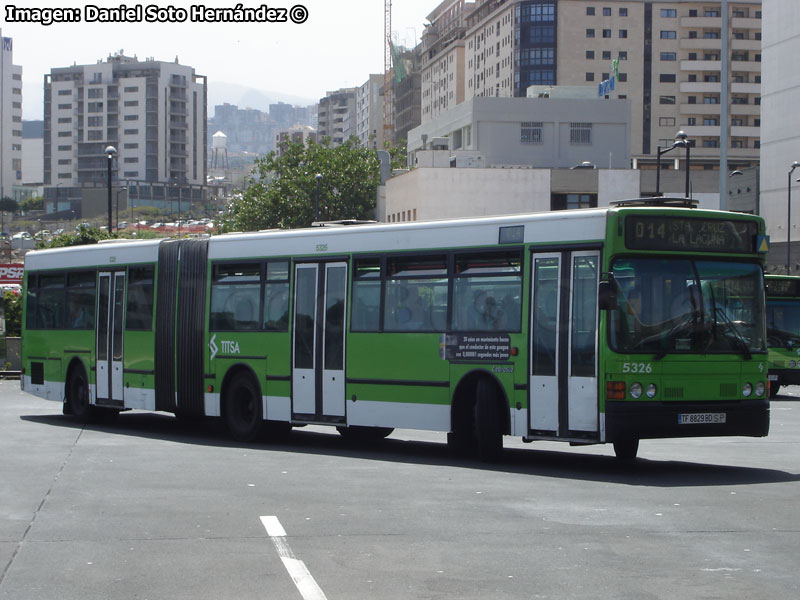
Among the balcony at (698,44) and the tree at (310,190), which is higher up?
the balcony at (698,44)

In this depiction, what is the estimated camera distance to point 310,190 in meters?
102

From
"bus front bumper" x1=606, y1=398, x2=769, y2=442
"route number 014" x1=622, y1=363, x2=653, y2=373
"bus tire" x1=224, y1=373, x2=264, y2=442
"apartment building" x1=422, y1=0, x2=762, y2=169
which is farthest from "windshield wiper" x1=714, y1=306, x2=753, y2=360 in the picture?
"apartment building" x1=422, y1=0, x2=762, y2=169

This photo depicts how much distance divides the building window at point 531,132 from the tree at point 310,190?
13.4 metres

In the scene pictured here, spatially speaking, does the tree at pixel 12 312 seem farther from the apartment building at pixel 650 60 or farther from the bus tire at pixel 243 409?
the apartment building at pixel 650 60

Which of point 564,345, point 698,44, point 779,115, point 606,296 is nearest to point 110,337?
point 564,345

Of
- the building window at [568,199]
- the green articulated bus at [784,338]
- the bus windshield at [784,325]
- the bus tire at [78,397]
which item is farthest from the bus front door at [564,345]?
the building window at [568,199]

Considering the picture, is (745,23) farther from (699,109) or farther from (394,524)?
(394,524)

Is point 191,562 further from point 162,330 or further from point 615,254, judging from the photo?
point 162,330

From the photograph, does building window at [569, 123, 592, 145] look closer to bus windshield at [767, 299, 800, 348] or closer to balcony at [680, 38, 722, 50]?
balcony at [680, 38, 722, 50]

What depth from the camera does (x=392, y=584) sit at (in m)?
7.99

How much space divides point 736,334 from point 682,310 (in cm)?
77

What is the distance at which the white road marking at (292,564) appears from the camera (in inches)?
304

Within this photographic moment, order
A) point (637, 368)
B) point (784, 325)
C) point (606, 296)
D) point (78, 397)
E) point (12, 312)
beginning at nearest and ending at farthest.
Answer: point (606, 296) → point (637, 368) → point (78, 397) → point (784, 325) → point (12, 312)

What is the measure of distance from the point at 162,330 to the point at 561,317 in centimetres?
839
